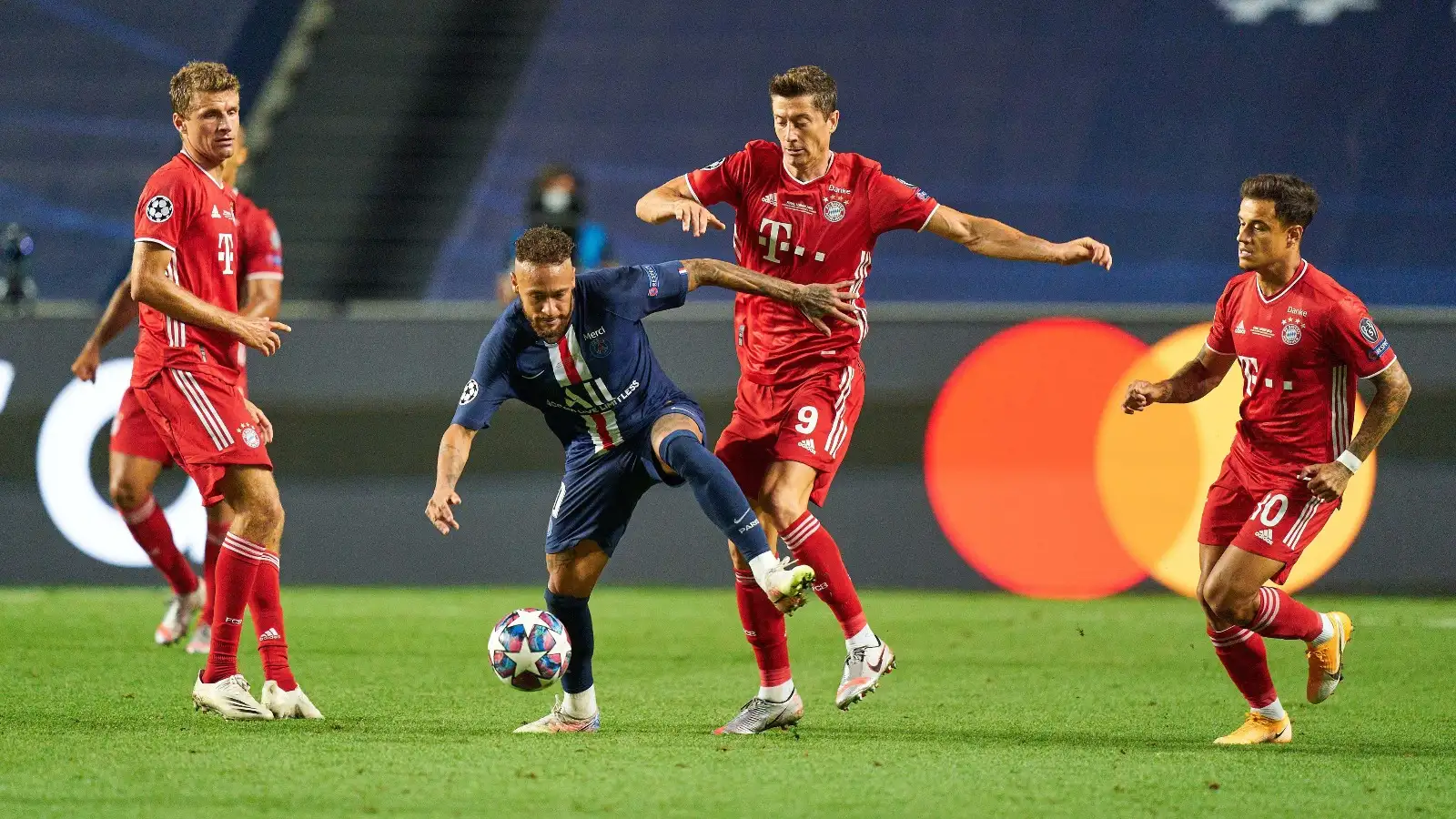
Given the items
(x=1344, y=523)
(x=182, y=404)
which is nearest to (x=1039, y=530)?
(x=1344, y=523)

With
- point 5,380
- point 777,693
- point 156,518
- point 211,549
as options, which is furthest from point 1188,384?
point 5,380

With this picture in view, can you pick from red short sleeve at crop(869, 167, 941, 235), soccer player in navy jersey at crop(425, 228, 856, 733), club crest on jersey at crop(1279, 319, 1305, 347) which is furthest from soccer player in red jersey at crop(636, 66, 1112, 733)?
club crest on jersey at crop(1279, 319, 1305, 347)

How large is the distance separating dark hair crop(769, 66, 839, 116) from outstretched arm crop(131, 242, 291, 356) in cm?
193

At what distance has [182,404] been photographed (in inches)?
240

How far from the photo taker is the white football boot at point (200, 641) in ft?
26.5

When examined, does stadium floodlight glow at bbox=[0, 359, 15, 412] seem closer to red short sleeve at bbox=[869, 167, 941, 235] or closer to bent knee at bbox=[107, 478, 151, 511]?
bent knee at bbox=[107, 478, 151, 511]

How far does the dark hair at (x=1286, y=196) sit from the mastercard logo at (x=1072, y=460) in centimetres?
453

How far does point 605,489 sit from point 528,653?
1.99 feet

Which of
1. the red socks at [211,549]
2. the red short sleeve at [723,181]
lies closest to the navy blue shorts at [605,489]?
the red short sleeve at [723,181]

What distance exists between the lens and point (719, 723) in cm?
627

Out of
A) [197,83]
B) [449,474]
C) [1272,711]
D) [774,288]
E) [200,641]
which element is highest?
[197,83]

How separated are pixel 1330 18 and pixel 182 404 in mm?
10093

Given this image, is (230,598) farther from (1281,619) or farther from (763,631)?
(1281,619)

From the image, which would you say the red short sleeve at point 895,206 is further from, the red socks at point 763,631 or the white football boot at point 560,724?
the white football boot at point 560,724
